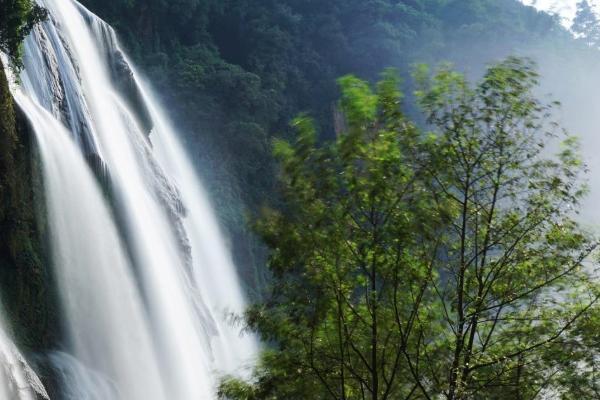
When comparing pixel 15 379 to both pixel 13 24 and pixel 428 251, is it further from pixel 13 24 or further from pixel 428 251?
pixel 13 24

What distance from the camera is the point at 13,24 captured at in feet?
41.8

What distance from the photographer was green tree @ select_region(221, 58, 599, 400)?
6785mm

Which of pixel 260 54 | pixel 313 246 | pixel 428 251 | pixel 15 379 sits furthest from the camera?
pixel 260 54

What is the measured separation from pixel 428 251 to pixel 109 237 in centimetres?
916

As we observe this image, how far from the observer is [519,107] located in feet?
23.3

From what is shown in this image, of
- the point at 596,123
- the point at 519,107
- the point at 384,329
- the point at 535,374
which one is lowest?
the point at 535,374

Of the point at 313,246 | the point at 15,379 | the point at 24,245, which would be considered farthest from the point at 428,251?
the point at 24,245

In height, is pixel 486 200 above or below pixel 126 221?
below

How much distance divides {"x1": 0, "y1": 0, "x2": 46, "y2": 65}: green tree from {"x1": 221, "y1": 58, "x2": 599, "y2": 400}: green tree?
25.6 ft

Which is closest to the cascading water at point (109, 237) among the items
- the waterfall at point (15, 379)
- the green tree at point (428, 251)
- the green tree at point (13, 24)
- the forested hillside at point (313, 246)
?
the forested hillside at point (313, 246)

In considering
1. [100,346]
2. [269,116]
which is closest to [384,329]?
[100,346]

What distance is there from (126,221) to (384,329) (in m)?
9.68

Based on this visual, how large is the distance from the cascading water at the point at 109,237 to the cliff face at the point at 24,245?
244mm

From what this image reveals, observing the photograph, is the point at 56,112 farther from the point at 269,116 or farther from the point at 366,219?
the point at 269,116
